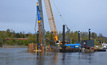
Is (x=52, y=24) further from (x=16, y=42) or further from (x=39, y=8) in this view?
(x=16, y=42)

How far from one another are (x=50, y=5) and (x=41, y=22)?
1799 cm

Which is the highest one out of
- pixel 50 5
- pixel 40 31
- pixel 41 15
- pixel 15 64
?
pixel 50 5

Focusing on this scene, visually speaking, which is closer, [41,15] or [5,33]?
[41,15]

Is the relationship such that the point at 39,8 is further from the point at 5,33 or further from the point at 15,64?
the point at 5,33

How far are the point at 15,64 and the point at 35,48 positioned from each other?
46225 millimetres

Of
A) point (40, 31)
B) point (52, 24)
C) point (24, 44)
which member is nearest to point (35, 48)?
point (40, 31)

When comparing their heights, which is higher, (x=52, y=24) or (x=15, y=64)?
(x=52, y=24)

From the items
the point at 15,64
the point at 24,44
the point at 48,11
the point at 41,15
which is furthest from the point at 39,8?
the point at 24,44

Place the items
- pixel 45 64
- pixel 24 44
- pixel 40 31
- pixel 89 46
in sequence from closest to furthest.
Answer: pixel 45 64 → pixel 40 31 → pixel 89 46 → pixel 24 44

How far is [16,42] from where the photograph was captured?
6978 inches

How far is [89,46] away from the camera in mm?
82125

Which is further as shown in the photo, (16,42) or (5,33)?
(5,33)

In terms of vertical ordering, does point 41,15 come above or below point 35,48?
above

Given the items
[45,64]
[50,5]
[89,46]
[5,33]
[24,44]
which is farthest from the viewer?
[5,33]
